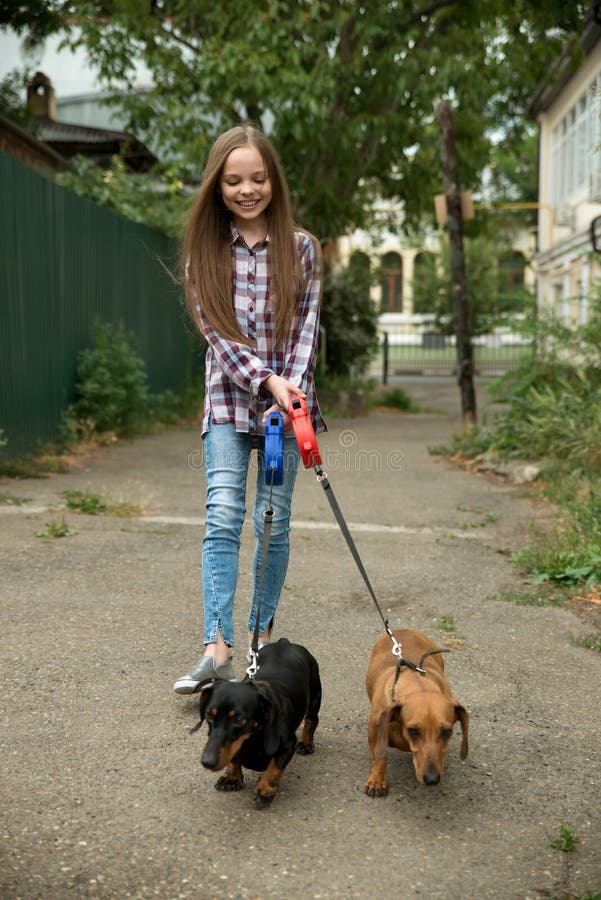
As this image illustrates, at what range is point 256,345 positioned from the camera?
12.7 feet

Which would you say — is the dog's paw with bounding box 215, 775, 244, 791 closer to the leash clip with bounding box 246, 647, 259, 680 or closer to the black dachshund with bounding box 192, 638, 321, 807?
the black dachshund with bounding box 192, 638, 321, 807

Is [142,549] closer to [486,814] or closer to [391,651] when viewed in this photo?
[391,651]

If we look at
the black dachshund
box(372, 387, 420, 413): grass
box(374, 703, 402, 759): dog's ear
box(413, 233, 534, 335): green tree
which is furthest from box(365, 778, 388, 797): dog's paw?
box(413, 233, 534, 335): green tree

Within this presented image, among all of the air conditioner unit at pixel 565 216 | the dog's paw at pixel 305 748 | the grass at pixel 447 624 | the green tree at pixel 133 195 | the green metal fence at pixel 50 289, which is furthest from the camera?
the air conditioner unit at pixel 565 216

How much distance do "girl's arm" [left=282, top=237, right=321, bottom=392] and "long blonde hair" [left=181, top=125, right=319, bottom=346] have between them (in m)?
0.05

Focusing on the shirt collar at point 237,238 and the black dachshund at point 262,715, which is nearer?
the black dachshund at point 262,715

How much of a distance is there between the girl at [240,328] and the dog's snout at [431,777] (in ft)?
3.60

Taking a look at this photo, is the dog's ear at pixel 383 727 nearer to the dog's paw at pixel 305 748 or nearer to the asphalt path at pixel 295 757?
the asphalt path at pixel 295 757

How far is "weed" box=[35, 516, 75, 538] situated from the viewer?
649 centimetres

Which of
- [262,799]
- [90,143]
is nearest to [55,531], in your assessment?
[262,799]

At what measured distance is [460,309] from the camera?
13.2m

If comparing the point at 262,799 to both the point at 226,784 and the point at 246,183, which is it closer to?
the point at 226,784

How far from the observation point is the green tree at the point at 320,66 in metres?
14.8

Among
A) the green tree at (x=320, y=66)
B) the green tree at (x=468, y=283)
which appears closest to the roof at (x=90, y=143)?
the green tree at (x=320, y=66)
